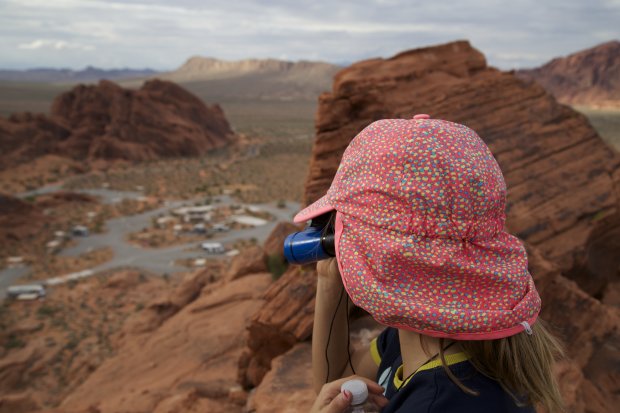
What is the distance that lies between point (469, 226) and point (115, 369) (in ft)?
26.4

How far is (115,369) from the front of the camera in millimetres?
7891

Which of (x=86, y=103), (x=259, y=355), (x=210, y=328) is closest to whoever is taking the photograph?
(x=259, y=355)

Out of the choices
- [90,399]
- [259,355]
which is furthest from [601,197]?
[90,399]

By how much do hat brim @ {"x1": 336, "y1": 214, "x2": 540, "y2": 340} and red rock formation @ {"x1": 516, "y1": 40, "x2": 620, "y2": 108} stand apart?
87506 mm

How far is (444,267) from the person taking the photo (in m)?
1.30

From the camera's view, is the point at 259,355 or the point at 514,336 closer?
the point at 514,336

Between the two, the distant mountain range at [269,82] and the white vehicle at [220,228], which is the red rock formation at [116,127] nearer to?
the white vehicle at [220,228]

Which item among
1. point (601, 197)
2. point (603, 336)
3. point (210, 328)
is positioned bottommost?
point (210, 328)

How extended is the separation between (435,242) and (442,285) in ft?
0.43

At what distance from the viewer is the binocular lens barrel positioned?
5.17 feet

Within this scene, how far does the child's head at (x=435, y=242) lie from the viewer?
1.30 metres

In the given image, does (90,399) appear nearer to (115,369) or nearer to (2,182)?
(115,369)

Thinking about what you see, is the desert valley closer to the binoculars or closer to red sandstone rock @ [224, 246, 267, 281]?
red sandstone rock @ [224, 246, 267, 281]

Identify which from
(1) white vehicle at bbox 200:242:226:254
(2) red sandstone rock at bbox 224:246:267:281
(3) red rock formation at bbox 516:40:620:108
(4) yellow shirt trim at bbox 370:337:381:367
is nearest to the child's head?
(4) yellow shirt trim at bbox 370:337:381:367
